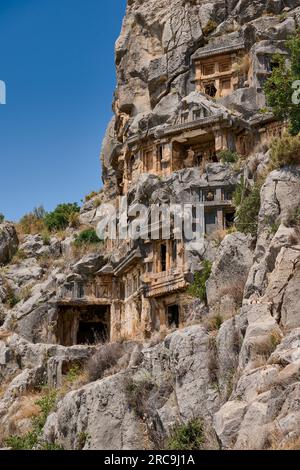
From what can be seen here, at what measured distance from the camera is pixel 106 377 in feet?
85.6

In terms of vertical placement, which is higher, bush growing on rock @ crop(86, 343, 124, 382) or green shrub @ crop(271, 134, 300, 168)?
green shrub @ crop(271, 134, 300, 168)

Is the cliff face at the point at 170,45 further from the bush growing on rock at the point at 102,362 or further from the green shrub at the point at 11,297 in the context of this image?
the bush growing on rock at the point at 102,362

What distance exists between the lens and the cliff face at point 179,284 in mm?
19562

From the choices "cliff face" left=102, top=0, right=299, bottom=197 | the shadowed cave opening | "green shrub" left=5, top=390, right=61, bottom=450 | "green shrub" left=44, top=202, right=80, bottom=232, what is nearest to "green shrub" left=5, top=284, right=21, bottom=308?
the shadowed cave opening

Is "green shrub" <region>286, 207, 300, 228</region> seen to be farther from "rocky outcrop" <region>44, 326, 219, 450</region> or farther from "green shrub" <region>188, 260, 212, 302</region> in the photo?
"green shrub" <region>188, 260, 212, 302</region>

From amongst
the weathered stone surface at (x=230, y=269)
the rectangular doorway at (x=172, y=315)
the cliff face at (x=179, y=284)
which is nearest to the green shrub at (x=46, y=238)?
the cliff face at (x=179, y=284)

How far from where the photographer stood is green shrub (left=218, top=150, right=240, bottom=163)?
4028cm

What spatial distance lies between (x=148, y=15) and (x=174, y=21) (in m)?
3.15

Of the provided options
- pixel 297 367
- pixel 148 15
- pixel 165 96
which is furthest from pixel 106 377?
pixel 148 15

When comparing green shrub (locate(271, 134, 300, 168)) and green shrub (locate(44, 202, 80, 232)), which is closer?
green shrub (locate(271, 134, 300, 168))

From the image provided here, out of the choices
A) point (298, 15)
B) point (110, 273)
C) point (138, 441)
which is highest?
point (298, 15)

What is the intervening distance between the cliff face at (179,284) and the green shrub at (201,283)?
42 cm

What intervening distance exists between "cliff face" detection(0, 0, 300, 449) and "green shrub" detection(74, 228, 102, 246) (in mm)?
894
